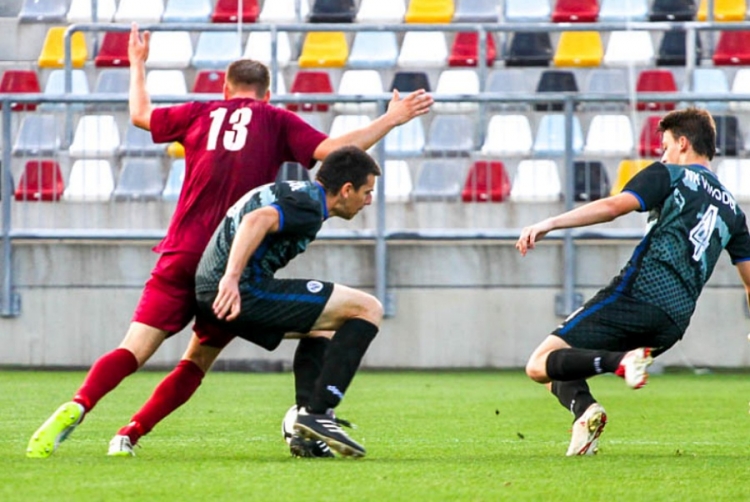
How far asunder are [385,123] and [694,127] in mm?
1297

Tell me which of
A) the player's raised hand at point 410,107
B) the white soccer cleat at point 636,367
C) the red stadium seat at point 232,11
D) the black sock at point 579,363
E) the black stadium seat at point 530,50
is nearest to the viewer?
the white soccer cleat at point 636,367

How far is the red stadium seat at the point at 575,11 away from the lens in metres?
15.3

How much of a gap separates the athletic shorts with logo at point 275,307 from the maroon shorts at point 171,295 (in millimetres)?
195

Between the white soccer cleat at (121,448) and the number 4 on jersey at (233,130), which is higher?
the number 4 on jersey at (233,130)

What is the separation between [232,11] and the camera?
16.0 m

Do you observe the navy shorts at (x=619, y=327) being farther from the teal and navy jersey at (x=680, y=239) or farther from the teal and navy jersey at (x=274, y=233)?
the teal and navy jersey at (x=274, y=233)

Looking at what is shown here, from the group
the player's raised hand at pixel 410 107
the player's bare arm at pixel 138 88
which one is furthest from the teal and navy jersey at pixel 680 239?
the player's bare arm at pixel 138 88

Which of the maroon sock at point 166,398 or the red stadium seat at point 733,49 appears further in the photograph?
the red stadium seat at point 733,49

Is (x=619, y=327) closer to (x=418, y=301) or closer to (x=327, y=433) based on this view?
(x=327, y=433)

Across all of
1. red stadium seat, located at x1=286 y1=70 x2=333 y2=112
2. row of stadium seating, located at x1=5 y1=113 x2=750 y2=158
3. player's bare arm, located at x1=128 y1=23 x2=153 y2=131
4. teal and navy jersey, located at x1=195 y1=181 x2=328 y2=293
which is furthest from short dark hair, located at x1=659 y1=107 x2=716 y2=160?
red stadium seat, located at x1=286 y1=70 x2=333 y2=112

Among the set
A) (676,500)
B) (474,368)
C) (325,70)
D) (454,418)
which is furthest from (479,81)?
(676,500)

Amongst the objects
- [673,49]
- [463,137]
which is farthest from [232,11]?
[463,137]

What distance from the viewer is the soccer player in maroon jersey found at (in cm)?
605

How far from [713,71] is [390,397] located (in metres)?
5.77
